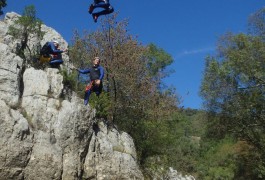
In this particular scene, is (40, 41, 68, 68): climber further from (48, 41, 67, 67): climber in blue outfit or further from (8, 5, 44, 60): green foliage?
(8, 5, 44, 60): green foliage

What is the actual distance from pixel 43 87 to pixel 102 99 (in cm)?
335

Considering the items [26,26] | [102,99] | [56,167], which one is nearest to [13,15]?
[26,26]

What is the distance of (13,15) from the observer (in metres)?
23.1

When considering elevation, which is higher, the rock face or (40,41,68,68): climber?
(40,41,68,68): climber

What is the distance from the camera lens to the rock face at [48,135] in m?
15.2

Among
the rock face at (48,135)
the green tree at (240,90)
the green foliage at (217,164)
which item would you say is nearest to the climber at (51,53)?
the rock face at (48,135)

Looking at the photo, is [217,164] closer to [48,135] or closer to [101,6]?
[48,135]

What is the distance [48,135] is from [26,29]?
7.06 metres

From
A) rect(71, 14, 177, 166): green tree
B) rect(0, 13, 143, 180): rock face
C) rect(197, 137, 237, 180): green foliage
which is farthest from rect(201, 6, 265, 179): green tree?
rect(197, 137, 237, 180): green foliage

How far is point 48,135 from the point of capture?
645 inches

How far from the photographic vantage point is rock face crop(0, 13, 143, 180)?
49.7ft

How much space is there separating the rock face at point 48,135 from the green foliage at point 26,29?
645 millimetres

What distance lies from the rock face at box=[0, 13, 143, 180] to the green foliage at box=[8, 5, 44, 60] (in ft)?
2.12

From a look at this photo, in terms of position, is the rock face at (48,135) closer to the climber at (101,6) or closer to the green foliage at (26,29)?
the green foliage at (26,29)
